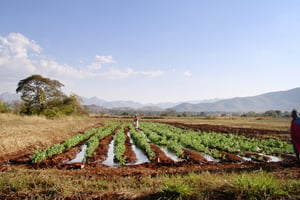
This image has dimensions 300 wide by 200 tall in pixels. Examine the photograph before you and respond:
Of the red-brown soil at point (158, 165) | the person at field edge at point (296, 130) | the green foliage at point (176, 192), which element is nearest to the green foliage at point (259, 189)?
the green foliage at point (176, 192)

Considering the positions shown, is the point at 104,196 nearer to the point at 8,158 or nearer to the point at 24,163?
the point at 24,163

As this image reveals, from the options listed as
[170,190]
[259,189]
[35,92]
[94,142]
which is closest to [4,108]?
[35,92]

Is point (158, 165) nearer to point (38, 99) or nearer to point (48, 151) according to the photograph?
point (48, 151)

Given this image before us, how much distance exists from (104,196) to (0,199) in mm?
1873

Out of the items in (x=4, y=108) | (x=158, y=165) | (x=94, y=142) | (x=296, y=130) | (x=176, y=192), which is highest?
(x=4, y=108)

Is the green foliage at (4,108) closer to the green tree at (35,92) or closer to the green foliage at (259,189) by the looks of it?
the green tree at (35,92)

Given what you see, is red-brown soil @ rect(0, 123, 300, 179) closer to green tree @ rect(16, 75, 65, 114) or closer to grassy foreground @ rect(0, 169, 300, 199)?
grassy foreground @ rect(0, 169, 300, 199)

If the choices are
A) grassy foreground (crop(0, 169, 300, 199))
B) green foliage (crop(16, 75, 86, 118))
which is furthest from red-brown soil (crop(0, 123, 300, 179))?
green foliage (crop(16, 75, 86, 118))

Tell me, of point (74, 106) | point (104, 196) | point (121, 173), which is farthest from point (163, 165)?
point (74, 106)

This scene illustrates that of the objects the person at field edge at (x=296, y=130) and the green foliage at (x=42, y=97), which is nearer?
the person at field edge at (x=296, y=130)

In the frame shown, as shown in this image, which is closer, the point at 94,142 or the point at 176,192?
the point at 176,192

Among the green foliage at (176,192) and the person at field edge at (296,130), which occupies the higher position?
the person at field edge at (296,130)

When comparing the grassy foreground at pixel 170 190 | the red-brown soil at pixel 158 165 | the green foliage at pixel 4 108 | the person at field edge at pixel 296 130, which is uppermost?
the green foliage at pixel 4 108

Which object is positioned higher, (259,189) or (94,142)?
(259,189)
